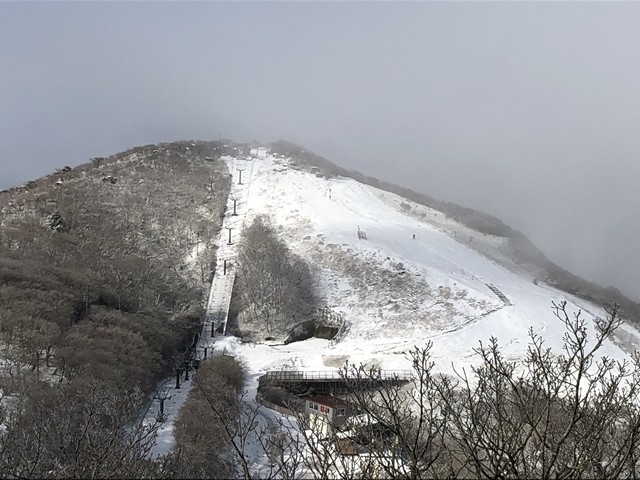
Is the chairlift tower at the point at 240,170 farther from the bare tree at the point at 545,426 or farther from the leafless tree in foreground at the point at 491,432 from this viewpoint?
the bare tree at the point at 545,426

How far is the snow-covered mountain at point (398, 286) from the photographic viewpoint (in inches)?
1772

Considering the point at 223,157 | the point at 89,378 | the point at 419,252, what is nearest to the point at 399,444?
the point at 89,378

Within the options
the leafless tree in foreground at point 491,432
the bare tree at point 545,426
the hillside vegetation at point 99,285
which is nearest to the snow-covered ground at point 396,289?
the hillside vegetation at point 99,285

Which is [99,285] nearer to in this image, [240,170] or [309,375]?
[309,375]

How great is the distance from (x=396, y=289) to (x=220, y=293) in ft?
65.1

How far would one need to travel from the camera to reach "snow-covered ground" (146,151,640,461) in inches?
1759

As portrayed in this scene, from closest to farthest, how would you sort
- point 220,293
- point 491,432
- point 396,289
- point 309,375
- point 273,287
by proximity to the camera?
1. point 491,432
2. point 309,375
3. point 273,287
4. point 396,289
5. point 220,293

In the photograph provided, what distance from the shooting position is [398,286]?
55750 millimetres

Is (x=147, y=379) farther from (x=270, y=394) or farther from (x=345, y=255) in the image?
(x=345, y=255)

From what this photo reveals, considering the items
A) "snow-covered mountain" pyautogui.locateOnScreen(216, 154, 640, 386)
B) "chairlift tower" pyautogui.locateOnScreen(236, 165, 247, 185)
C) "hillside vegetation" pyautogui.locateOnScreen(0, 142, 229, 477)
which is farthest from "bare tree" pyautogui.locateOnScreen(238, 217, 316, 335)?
"chairlift tower" pyautogui.locateOnScreen(236, 165, 247, 185)

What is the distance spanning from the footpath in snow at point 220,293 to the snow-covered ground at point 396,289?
119 cm

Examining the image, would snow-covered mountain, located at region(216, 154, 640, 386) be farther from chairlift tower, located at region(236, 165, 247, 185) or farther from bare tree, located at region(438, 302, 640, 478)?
bare tree, located at region(438, 302, 640, 478)

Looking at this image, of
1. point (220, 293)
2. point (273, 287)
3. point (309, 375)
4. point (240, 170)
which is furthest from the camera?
point (240, 170)

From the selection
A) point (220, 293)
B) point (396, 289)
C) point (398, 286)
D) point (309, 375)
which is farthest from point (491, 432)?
point (220, 293)
